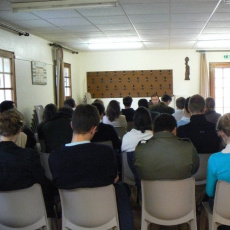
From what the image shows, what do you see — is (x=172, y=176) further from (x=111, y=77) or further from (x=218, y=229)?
(x=111, y=77)

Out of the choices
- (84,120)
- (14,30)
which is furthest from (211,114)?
(14,30)

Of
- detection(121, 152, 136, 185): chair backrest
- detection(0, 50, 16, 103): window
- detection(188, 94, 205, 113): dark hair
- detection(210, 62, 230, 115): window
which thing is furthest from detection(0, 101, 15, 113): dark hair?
detection(210, 62, 230, 115): window

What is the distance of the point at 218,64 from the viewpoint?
32.4 feet

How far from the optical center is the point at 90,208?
1.98m

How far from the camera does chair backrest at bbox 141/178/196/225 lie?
209 centimetres

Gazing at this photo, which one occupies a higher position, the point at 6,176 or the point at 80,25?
the point at 80,25

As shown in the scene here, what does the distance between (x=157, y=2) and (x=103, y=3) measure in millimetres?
759

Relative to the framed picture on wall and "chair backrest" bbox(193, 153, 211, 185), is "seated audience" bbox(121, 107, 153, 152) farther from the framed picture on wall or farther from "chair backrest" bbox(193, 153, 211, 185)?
the framed picture on wall

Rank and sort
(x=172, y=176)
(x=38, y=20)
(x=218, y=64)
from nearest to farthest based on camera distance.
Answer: (x=172, y=176)
(x=38, y=20)
(x=218, y=64)

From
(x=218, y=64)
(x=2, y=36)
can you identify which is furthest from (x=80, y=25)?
(x=218, y=64)

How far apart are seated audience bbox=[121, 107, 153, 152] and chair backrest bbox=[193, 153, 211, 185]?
0.59m

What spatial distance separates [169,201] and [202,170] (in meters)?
0.89

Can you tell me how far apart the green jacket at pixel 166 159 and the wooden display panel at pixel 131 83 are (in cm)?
775

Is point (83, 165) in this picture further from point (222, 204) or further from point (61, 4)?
point (61, 4)
